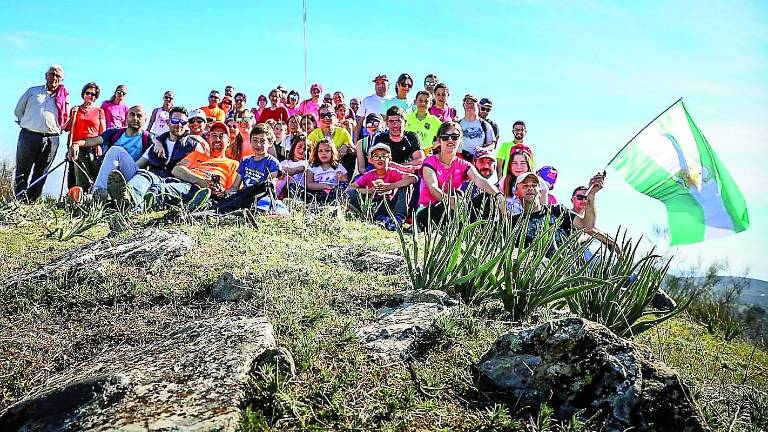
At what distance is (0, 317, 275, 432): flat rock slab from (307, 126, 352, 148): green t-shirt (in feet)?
23.1

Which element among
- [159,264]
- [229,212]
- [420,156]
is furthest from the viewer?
[420,156]

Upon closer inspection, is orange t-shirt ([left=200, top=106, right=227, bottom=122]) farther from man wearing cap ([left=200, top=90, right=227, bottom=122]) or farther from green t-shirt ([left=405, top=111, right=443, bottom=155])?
green t-shirt ([left=405, top=111, right=443, bottom=155])

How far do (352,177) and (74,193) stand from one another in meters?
3.50

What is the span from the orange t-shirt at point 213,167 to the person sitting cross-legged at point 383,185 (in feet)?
4.95

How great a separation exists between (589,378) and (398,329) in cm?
102

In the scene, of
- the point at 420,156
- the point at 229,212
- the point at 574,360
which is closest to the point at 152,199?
the point at 229,212

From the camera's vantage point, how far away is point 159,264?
4.75 metres

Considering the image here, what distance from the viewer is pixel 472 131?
956 centimetres

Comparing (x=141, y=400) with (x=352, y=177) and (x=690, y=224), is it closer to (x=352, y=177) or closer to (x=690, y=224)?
(x=690, y=224)

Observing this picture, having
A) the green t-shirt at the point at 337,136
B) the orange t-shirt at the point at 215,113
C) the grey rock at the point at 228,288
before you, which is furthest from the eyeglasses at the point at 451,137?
the orange t-shirt at the point at 215,113

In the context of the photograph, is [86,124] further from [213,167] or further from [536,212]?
[536,212]

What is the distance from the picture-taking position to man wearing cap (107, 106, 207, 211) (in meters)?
7.11

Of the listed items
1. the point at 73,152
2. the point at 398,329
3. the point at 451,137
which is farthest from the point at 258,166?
the point at 398,329

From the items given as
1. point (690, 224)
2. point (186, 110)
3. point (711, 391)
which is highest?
point (186, 110)
